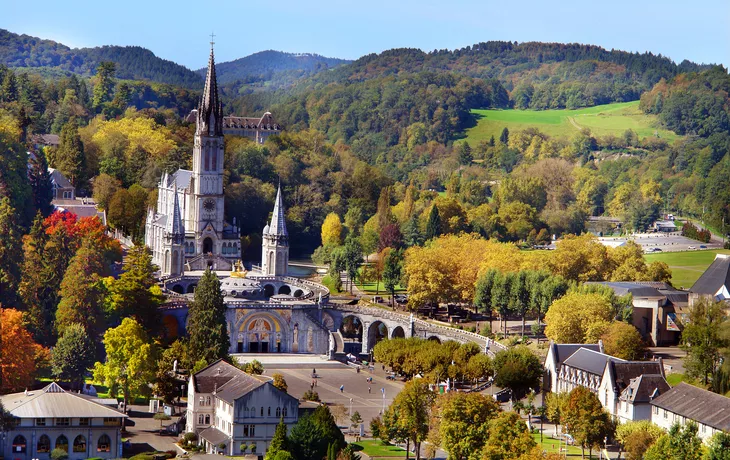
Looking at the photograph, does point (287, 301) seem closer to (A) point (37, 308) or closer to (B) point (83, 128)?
(A) point (37, 308)

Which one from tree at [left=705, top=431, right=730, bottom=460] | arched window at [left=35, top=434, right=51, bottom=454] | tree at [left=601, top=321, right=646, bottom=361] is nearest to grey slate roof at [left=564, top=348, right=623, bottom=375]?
tree at [left=601, top=321, right=646, bottom=361]

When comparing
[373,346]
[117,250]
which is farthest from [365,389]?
[117,250]

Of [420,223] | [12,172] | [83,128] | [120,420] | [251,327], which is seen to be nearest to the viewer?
[120,420]

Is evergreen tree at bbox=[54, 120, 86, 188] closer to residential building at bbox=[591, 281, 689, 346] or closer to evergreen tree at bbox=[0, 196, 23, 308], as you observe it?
evergreen tree at bbox=[0, 196, 23, 308]

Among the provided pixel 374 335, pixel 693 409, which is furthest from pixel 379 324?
pixel 693 409

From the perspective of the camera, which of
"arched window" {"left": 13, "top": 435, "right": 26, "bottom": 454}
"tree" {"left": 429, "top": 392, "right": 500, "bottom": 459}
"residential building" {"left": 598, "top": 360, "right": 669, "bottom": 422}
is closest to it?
"tree" {"left": 429, "top": 392, "right": 500, "bottom": 459}

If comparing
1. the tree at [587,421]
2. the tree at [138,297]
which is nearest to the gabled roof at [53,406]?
the tree at [138,297]
